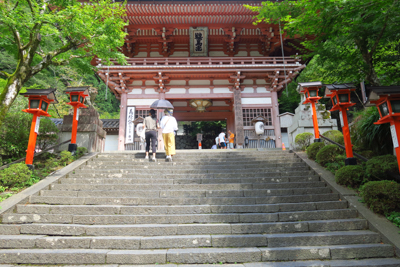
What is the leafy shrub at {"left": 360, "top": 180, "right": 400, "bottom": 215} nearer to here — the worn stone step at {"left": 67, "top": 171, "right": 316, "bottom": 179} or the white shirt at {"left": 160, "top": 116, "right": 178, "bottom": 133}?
the worn stone step at {"left": 67, "top": 171, "right": 316, "bottom": 179}

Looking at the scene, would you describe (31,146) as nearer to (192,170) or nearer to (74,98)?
(74,98)

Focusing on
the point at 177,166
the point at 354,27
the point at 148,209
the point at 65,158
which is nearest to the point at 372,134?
the point at 354,27

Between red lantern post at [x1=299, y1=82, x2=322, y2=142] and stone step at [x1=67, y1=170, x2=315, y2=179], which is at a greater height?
red lantern post at [x1=299, y1=82, x2=322, y2=142]

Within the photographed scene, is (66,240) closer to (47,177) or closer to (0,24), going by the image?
(47,177)

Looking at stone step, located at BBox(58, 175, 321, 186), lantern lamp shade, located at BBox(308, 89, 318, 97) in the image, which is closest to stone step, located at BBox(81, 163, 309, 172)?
stone step, located at BBox(58, 175, 321, 186)

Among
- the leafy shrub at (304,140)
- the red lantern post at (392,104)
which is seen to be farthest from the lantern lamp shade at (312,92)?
the red lantern post at (392,104)

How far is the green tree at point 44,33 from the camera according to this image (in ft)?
16.8

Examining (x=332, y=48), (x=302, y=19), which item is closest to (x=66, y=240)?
(x=302, y=19)

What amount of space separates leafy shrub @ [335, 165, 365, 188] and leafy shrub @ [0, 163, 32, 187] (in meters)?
7.09

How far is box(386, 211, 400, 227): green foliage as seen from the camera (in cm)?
365

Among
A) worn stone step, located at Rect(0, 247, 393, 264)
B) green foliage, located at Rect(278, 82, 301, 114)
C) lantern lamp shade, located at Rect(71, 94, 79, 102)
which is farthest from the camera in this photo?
green foliage, located at Rect(278, 82, 301, 114)

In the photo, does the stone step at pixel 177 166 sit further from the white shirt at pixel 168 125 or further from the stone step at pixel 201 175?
the white shirt at pixel 168 125

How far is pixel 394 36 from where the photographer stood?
195 inches

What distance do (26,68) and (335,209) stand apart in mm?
8014
